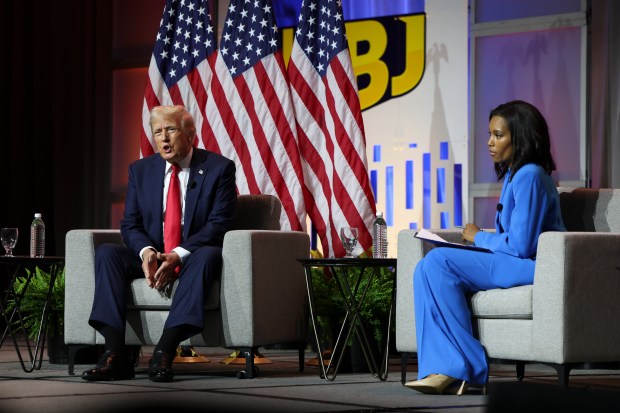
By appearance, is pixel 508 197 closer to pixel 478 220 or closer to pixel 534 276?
pixel 534 276

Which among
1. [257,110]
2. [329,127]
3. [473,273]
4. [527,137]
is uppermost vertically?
[257,110]

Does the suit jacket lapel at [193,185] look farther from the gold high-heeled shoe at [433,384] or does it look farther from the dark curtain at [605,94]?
the dark curtain at [605,94]

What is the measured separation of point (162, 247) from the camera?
15.4 ft

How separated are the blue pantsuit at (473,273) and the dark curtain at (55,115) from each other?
186 inches

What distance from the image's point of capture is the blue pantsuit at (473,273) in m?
3.74

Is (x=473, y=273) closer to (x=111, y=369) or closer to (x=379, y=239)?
(x=379, y=239)

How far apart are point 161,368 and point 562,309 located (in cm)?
157

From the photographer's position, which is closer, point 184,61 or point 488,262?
point 488,262

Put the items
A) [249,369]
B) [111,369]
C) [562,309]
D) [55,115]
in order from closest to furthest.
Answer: [562,309]
[111,369]
[249,369]
[55,115]

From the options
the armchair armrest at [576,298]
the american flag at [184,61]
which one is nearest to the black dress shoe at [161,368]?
the armchair armrest at [576,298]

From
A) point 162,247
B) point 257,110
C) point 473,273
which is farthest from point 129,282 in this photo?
point 257,110

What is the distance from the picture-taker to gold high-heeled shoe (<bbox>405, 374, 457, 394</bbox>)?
367 cm

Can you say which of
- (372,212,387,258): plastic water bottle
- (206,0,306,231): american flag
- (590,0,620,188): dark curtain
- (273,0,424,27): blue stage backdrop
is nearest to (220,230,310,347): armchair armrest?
(372,212,387,258): plastic water bottle

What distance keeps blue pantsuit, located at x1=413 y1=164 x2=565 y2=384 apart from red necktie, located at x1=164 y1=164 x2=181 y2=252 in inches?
48.9
